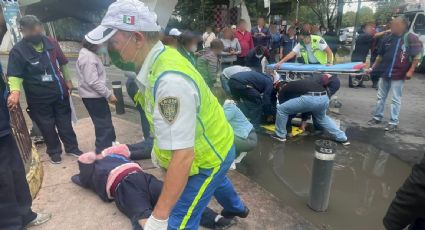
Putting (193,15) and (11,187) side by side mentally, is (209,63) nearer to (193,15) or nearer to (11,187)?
(11,187)

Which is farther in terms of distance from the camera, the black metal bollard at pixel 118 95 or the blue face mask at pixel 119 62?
the black metal bollard at pixel 118 95

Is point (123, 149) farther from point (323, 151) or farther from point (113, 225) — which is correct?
point (323, 151)

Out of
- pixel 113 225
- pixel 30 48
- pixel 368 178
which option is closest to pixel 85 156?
pixel 113 225

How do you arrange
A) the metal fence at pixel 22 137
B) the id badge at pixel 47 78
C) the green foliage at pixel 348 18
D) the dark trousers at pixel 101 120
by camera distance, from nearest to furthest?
the metal fence at pixel 22 137, the id badge at pixel 47 78, the dark trousers at pixel 101 120, the green foliage at pixel 348 18

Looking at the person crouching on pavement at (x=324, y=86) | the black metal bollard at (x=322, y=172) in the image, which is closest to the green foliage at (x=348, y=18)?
the person crouching on pavement at (x=324, y=86)

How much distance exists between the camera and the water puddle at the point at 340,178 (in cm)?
321

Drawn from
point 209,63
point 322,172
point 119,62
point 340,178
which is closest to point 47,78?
point 119,62

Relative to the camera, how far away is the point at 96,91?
396 centimetres

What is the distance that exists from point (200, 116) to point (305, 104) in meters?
3.36

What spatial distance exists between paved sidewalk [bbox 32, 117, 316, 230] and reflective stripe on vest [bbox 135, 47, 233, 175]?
1.20m

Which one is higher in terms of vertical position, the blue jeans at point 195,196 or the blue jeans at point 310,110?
the blue jeans at point 195,196

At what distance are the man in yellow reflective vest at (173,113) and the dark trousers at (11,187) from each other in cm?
119

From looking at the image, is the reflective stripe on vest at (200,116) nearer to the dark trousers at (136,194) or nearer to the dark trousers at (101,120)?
the dark trousers at (136,194)

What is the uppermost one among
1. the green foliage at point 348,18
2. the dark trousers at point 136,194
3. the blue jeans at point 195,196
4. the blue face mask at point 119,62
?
the blue face mask at point 119,62
